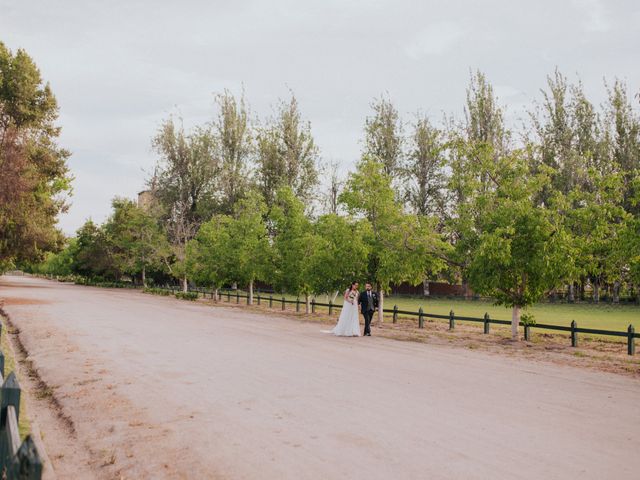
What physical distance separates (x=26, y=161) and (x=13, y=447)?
32.4 m

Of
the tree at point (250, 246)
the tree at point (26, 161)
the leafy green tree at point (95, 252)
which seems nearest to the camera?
the tree at point (26, 161)

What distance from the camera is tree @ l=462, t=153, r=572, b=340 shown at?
58.5 feet

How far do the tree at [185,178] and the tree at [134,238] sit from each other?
5.70 feet

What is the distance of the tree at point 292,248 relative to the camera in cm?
3027

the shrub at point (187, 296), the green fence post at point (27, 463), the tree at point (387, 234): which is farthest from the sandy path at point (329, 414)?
the shrub at point (187, 296)

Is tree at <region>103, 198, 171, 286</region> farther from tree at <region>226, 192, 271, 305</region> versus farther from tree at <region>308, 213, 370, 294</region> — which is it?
tree at <region>308, 213, 370, 294</region>

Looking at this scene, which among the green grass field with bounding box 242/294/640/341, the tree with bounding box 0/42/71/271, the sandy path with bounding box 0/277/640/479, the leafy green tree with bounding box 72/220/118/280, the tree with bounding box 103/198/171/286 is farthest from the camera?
the leafy green tree with bounding box 72/220/118/280

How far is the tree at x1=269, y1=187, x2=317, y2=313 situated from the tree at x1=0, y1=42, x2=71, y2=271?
14064 mm

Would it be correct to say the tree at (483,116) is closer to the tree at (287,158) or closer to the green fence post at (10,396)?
the tree at (287,158)

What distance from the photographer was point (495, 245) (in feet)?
58.3

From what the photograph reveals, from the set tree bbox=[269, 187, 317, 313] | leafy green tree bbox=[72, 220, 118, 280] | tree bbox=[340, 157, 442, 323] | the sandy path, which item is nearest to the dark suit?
tree bbox=[340, 157, 442, 323]

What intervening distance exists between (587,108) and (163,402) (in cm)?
5014

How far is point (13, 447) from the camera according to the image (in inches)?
120


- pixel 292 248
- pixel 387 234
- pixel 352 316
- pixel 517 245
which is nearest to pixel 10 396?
pixel 352 316
